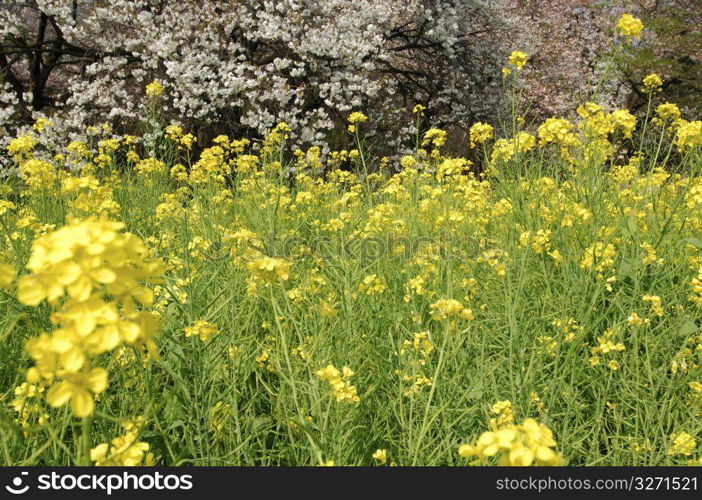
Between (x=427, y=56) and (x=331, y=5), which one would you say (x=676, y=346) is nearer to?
(x=331, y=5)

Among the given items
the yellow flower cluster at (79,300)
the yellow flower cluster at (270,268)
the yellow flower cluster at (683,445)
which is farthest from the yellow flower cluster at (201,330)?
the yellow flower cluster at (683,445)

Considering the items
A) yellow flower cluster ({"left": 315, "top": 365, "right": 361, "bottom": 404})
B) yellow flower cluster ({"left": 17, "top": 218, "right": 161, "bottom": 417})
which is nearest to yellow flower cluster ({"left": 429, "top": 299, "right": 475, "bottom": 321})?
yellow flower cluster ({"left": 315, "top": 365, "right": 361, "bottom": 404})

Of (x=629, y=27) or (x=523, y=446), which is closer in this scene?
(x=523, y=446)

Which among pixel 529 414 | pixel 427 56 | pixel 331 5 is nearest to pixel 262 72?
pixel 331 5

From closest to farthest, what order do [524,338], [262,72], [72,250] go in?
[72,250], [524,338], [262,72]

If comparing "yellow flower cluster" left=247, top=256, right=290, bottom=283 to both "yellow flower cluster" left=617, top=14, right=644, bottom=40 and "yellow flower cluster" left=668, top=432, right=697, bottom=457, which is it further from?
"yellow flower cluster" left=617, top=14, right=644, bottom=40

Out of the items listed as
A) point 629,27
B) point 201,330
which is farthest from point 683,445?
point 629,27

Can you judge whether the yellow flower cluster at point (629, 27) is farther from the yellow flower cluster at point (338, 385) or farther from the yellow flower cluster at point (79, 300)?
the yellow flower cluster at point (79, 300)

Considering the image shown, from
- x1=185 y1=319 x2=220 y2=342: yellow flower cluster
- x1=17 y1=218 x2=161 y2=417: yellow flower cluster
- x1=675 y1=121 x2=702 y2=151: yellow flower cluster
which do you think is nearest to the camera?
x1=17 y1=218 x2=161 y2=417: yellow flower cluster

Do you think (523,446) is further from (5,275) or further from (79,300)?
(5,275)

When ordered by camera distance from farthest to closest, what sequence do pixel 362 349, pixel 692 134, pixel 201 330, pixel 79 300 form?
pixel 692 134, pixel 362 349, pixel 201 330, pixel 79 300

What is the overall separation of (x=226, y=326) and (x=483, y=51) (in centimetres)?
864
